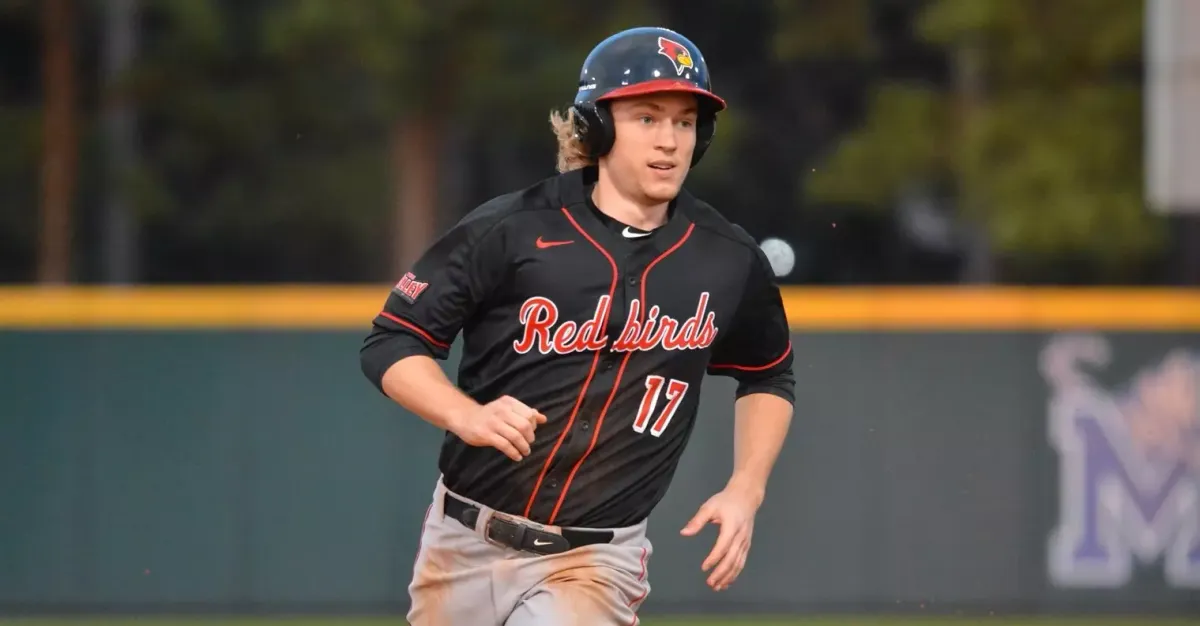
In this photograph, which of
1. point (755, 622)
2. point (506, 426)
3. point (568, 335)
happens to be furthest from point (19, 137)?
point (506, 426)

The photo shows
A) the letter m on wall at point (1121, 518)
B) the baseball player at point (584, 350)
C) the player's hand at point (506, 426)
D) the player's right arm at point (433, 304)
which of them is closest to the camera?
the player's hand at point (506, 426)

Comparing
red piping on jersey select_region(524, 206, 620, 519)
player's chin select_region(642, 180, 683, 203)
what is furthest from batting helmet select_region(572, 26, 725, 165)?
red piping on jersey select_region(524, 206, 620, 519)

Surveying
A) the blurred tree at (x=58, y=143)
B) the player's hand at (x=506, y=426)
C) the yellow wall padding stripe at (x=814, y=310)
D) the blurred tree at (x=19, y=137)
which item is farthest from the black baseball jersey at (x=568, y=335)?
the blurred tree at (x=19, y=137)

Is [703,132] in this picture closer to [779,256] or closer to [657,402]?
[779,256]

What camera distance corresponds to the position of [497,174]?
21.9 m

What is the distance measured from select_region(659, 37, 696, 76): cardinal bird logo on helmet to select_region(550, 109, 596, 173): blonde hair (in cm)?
29

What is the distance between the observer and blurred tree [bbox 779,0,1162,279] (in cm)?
1875

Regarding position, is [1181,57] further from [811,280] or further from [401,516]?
Result: [811,280]

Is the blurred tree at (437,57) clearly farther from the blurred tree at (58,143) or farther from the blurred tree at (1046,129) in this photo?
the blurred tree at (1046,129)

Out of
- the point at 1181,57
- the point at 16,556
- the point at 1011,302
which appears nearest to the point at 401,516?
the point at 16,556

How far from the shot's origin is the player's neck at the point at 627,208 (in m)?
4.09

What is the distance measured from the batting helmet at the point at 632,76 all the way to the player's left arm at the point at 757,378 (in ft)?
1.52

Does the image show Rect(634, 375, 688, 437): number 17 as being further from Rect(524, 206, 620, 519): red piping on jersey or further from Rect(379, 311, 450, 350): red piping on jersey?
Rect(379, 311, 450, 350): red piping on jersey

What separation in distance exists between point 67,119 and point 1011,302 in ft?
46.4
